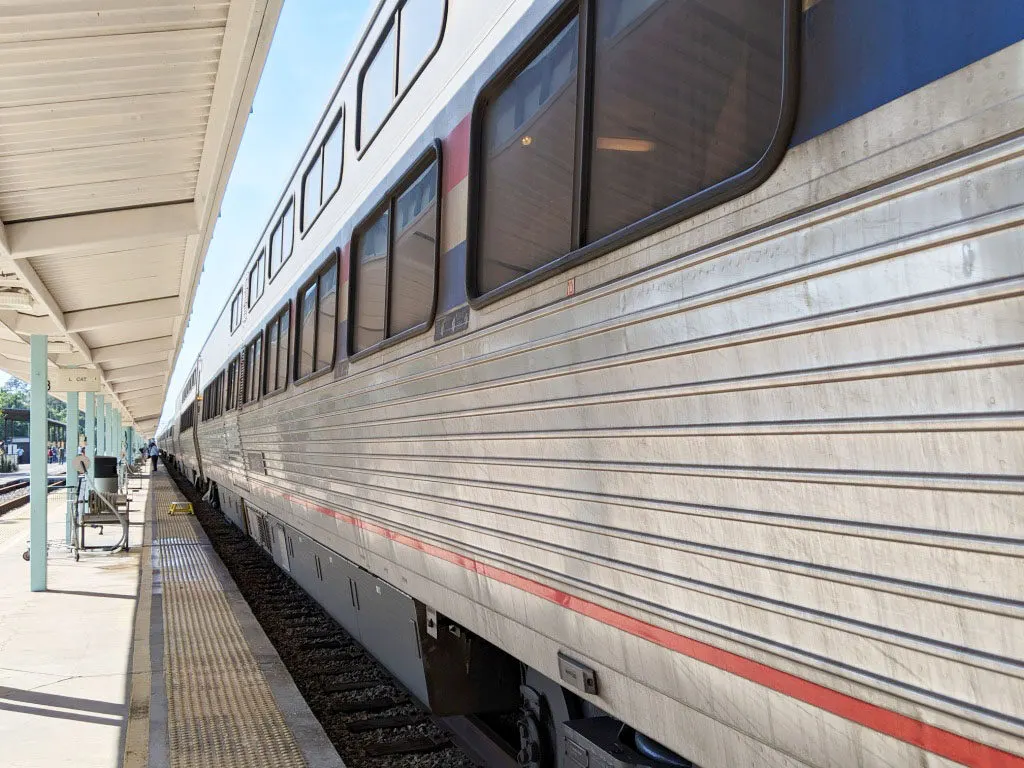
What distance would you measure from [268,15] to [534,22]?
85.8 inches

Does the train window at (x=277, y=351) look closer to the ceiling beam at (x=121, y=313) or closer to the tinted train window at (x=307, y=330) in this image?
the tinted train window at (x=307, y=330)

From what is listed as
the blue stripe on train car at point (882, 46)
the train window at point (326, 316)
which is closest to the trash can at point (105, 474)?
the train window at point (326, 316)

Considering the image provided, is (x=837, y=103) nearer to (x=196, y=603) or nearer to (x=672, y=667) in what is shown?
(x=672, y=667)

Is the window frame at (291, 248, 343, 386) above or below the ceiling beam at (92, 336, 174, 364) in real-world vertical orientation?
below

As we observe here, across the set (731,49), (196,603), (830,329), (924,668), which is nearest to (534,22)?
(731,49)

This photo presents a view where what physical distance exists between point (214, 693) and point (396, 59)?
3.47m

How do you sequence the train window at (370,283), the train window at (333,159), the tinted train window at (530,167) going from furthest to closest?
the train window at (333,159) < the train window at (370,283) < the tinted train window at (530,167)

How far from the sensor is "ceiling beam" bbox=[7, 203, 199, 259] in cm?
681

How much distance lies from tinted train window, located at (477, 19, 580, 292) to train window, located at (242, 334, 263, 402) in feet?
18.5

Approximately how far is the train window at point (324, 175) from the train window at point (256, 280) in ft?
8.16

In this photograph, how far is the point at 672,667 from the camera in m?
2.02

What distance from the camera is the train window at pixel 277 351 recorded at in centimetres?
688

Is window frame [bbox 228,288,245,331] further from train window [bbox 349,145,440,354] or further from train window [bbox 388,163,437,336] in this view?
train window [bbox 388,163,437,336]

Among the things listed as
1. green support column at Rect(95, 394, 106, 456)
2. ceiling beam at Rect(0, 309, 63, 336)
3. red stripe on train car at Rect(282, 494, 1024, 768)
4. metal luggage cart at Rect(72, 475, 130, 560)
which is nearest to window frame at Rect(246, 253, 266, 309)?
ceiling beam at Rect(0, 309, 63, 336)
